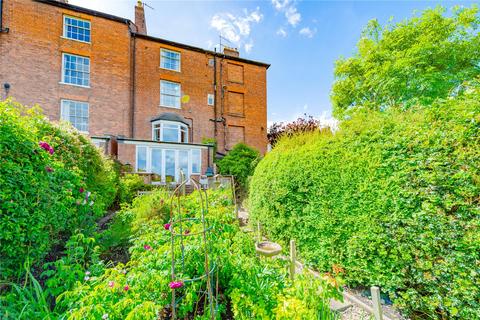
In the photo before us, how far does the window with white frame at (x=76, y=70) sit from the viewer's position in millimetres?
12664

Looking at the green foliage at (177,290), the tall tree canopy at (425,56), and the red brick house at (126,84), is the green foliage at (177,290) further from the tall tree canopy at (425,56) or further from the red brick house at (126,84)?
the tall tree canopy at (425,56)

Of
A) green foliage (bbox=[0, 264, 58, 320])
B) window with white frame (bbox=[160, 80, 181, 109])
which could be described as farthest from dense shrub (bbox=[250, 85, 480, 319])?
window with white frame (bbox=[160, 80, 181, 109])

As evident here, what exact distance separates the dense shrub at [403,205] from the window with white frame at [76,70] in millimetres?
15302

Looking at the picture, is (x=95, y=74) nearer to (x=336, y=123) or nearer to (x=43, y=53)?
(x=43, y=53)

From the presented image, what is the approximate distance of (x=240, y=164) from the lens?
1357cm

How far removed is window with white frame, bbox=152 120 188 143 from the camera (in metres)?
14.1

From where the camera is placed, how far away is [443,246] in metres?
2.37

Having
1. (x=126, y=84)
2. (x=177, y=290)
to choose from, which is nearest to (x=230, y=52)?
(x=126, y=84)

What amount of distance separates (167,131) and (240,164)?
576cm

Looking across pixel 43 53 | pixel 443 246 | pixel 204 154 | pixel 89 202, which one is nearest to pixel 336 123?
pixel 443 246

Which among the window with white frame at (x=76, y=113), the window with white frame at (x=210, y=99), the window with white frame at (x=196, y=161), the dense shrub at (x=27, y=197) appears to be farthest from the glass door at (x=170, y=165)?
the dense shrub at (x=27, y=197)

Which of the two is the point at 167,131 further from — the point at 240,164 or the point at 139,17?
the point at 139,17

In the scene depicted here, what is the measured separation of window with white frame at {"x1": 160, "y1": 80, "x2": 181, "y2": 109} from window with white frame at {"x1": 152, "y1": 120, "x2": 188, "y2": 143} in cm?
172

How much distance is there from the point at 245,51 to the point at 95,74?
40.8ft
